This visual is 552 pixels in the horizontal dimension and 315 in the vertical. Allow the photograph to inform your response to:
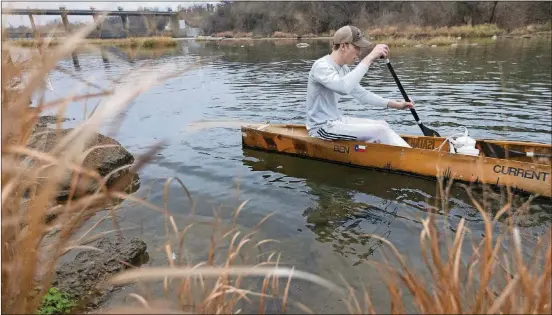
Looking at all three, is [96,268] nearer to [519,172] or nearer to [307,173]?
[307,173]

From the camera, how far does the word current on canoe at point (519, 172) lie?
4718 mm

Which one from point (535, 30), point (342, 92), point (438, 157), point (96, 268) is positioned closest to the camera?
point (96, 268)

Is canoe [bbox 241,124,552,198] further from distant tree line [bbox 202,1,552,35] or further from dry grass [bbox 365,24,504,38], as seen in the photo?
dry grass [bbox 365,24,504,38]

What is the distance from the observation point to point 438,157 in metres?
5.39

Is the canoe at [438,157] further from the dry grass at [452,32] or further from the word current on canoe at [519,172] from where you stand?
the dry grass at [452,32]

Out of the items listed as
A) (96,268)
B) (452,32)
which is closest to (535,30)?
(452,32)

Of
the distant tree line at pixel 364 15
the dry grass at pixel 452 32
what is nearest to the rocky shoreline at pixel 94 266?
the distant tree line at pixel 364 15

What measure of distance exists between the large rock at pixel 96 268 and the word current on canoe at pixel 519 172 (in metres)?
4.34

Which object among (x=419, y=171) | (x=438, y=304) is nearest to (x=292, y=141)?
(x=419, y=171)

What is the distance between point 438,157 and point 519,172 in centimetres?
97

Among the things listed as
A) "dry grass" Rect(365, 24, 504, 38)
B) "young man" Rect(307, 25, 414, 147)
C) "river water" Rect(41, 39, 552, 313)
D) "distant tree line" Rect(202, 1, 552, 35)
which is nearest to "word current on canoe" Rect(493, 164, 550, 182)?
"river water" Rect(41, 39, 552, 313)

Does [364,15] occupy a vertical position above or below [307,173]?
above

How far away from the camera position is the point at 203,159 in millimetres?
7238

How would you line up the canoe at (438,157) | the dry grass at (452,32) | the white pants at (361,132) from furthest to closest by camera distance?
1. the dry grass at (452,32)
2. the white pants at (361,132)
3. the canoe at (438,157)
